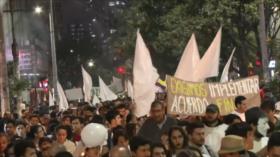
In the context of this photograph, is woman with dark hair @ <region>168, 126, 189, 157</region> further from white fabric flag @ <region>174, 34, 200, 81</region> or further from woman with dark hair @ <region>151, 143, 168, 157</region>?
white fabric flag @ <region>174, 34, 200, 81</region>

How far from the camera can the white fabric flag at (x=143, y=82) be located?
40.5ft

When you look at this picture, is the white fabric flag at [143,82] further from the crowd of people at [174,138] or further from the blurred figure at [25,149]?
the blurred figure at [25,149]

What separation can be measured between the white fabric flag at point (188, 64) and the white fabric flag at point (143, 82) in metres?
0.48

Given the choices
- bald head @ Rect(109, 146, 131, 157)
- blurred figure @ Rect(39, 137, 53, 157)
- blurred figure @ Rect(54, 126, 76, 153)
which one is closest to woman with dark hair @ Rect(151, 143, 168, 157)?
bald head @ Rect(109, 146, 131, 157)

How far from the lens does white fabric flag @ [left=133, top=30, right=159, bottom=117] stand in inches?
486

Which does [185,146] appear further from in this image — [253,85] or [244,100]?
[253,85]

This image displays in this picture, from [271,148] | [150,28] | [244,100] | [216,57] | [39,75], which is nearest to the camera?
[271,148]

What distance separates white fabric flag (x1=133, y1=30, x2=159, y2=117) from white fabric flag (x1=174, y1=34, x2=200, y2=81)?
0.48 metres

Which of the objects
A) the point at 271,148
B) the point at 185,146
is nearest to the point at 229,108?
the point at 185,146

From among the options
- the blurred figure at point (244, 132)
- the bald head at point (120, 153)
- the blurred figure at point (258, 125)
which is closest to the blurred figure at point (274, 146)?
the blurred figure at point (244, 132)

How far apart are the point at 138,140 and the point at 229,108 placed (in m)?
4.29

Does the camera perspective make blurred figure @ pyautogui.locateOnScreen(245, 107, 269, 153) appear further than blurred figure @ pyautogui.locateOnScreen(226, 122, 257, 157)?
Yes

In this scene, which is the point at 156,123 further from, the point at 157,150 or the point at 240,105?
the point at 157,150

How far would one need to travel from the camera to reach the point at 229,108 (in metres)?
11.9
